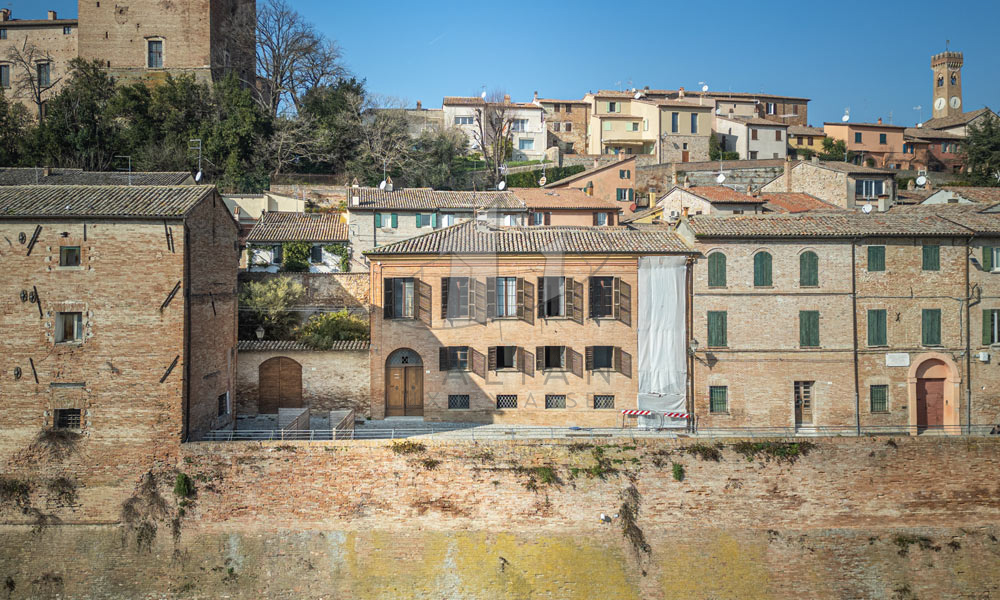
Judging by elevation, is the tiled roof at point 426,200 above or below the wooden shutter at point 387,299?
above

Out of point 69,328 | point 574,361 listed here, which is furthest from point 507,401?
point 69,328

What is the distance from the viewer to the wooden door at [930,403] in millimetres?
22438

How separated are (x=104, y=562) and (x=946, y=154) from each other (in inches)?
2226

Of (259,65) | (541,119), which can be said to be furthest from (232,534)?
(541,119)

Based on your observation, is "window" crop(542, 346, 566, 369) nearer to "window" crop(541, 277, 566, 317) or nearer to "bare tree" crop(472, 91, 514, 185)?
"window" crop(541, 277, 566, 317)

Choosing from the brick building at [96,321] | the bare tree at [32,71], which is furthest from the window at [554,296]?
the bare tree at [32,71]

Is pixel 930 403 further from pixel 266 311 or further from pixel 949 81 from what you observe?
pixel 949 81

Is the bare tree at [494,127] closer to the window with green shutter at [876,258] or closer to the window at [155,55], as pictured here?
the window at [155,55]

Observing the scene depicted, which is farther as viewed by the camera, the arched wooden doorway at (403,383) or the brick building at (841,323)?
the arched wooden doorway at (403,383)

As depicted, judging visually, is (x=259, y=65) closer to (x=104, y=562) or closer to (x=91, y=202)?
(x=91, y=202)

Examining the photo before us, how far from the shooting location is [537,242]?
883 inches

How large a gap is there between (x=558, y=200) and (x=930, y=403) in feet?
59.9

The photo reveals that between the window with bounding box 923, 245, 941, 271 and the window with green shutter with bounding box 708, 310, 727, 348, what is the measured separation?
261 inches

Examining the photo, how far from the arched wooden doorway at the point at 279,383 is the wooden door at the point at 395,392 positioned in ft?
8.95
